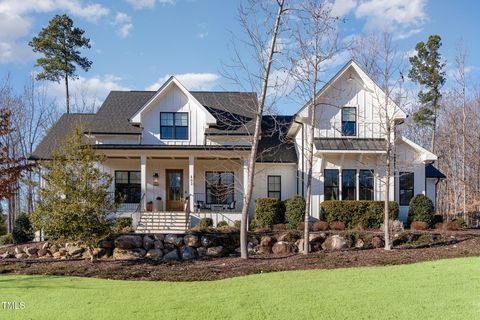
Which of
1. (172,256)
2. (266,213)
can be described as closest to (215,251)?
(172,256)

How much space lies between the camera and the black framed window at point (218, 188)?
2339 cm

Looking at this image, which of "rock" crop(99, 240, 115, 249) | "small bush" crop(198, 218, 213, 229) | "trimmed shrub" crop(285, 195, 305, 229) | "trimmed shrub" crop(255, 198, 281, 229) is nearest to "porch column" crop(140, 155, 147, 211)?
"small bush" crop(198, 218, 213, 229)

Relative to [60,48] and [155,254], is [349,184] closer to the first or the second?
[155,254]

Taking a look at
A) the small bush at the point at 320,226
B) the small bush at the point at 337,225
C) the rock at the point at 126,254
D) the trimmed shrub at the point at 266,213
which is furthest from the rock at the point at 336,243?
the rock at the point at 126,254

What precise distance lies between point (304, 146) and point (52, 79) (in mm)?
25760

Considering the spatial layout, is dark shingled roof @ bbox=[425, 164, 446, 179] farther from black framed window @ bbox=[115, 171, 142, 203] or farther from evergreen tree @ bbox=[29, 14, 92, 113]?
evergreen tree @ bbox=[29, 14, 92, 113]

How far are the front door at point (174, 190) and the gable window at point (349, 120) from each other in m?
8.96

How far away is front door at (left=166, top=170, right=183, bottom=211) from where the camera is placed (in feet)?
77.2

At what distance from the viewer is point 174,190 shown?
23.7 meters

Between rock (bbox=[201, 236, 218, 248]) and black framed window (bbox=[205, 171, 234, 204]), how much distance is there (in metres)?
5.37

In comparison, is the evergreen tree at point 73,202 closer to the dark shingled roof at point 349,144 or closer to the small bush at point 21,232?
the small bush at point 21,232

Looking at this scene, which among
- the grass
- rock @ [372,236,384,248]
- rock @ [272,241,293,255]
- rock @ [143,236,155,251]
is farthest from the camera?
rock @ [372,236,384,248]

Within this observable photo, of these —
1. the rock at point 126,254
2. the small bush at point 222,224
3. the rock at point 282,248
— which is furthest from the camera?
the small bush at point 222,224

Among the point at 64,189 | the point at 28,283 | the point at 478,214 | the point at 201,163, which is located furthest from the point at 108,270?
the point at 478,214
